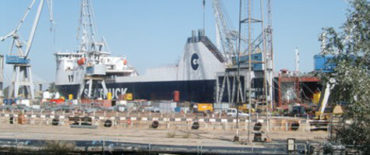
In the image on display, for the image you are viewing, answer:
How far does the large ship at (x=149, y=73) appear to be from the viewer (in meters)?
91.2

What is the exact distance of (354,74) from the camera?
1595 centimetres

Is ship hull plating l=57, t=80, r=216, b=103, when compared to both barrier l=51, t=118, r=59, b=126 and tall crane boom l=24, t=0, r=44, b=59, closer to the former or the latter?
tall crane boom l=24, t=0, r=44, b=59

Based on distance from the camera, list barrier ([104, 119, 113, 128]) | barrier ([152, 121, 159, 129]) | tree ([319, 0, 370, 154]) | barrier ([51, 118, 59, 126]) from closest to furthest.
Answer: tree ([319, 0, 370, 154]), barrier ([152, 121, 159, 129]), barrier ([104, 119, 113, 128]), barrier ([51, 118, 59, 126])

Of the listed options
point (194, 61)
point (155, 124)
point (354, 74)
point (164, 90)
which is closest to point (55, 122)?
point (155, 124)

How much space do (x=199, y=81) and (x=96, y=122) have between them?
5478 cm

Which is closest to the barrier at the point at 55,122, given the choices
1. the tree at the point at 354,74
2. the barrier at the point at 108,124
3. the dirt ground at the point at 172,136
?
the dirt ground at the point at 172,136

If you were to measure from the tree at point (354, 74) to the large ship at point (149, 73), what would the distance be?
224 ft

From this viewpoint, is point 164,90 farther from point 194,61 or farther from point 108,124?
point 108,124

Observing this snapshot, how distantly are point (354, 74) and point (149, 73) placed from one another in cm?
8919

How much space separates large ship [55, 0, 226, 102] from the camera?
9119cm

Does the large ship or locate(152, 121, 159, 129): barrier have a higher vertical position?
the large ship

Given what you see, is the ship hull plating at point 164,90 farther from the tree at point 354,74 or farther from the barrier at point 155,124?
the tree at point 354,74

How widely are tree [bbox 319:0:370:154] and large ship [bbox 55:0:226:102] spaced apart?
68.2 meters

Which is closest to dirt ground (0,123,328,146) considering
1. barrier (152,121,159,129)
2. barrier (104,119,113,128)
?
barrier (152,121,159,129)
